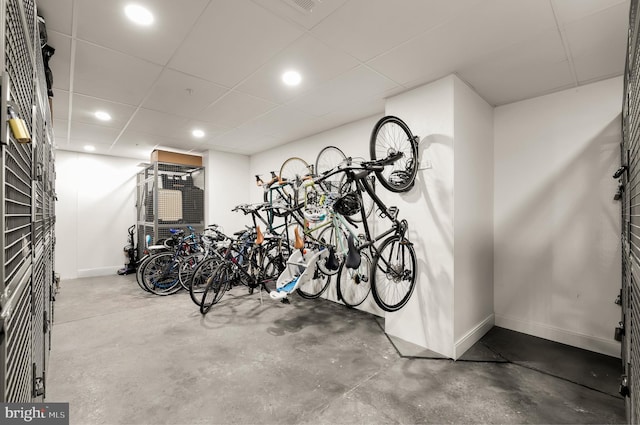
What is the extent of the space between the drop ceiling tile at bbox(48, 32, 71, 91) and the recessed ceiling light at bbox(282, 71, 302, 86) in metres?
1.65

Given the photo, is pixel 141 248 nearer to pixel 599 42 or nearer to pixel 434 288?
pixel 434 288

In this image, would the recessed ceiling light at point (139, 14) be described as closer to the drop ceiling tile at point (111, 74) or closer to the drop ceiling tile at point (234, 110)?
the drop ceiling tile at point (111, 74)

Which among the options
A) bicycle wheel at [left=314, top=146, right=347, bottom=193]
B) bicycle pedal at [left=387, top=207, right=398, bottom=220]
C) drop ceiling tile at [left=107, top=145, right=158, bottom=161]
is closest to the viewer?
bicycle pedal at [left=387, top=207, right=398, bottom=220]

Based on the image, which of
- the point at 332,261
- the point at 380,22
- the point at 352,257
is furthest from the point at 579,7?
the point at 332,261

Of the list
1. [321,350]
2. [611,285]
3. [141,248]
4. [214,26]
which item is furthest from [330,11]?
[141,248]

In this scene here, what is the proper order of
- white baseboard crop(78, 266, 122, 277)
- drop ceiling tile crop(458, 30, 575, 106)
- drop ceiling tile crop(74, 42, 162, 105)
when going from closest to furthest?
drop ceiling tile crop(458, 30, 575, 106) → drop ceiling tile crop(74, 42, 162, 105) → white baseboard crop(78, 266, 122, 277)

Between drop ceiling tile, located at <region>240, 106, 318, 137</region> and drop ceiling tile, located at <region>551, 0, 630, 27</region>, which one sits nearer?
drop ceiling tile, located at <region>551, 0, 630, 27</region>

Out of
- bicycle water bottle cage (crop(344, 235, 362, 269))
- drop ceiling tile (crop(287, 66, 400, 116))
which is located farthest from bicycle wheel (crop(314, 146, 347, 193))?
bicycle water bottle cage (crop(344, 235, 362, 269))

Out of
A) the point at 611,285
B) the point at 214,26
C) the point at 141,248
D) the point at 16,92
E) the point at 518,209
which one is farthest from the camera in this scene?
the point at 141,248

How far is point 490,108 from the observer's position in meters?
3.22

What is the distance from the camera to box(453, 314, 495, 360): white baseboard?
101 inches

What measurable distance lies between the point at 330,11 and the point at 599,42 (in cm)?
206

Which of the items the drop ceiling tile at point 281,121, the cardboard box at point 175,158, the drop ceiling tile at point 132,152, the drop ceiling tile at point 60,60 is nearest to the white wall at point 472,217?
the drop ceiling tile at point 281,121

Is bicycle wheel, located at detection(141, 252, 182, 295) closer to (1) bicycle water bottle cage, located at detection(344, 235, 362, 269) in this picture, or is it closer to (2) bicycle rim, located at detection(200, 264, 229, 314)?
(2) bicycle rim, located at detection(200, 264, 229, 314)
